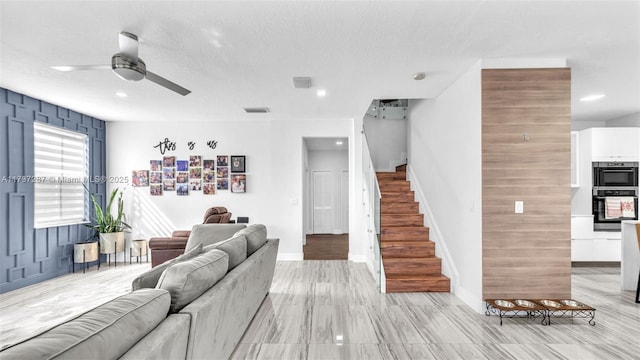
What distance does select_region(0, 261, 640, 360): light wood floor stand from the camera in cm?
271

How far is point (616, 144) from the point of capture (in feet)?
17.9

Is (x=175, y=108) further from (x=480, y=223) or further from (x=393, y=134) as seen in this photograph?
(x=480, y=223)

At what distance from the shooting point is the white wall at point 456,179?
3617 mm

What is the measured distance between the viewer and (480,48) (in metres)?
3.19

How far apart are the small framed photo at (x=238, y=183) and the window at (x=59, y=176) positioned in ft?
8.46

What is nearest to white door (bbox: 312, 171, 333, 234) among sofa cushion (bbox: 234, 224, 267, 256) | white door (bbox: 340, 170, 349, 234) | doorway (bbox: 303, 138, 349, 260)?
doorway (bbox: 303, 138, 349, 260)

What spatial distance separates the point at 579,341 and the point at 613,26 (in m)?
2.70

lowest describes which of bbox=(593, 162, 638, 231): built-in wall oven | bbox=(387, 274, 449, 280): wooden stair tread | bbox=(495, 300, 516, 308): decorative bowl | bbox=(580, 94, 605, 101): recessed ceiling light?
bbox=(387, 274, 449, 280): wooden stair tread

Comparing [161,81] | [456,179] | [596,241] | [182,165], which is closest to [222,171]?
[182,165]

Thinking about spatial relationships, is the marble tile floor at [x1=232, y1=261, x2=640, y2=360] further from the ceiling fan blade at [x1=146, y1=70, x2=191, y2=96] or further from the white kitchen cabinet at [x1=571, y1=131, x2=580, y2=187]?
the ceiling fan blade at [x1=146, y1=70, x2=191, y2=96]

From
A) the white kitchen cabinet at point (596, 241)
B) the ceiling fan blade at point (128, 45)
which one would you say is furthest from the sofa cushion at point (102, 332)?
the white kitchen cabinet at point (596, 241)

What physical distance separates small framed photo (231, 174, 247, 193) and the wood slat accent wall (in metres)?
4.43

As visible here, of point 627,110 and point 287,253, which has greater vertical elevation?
point 627,110

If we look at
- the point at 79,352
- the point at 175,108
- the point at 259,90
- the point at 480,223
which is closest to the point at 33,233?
the point at 175,108
